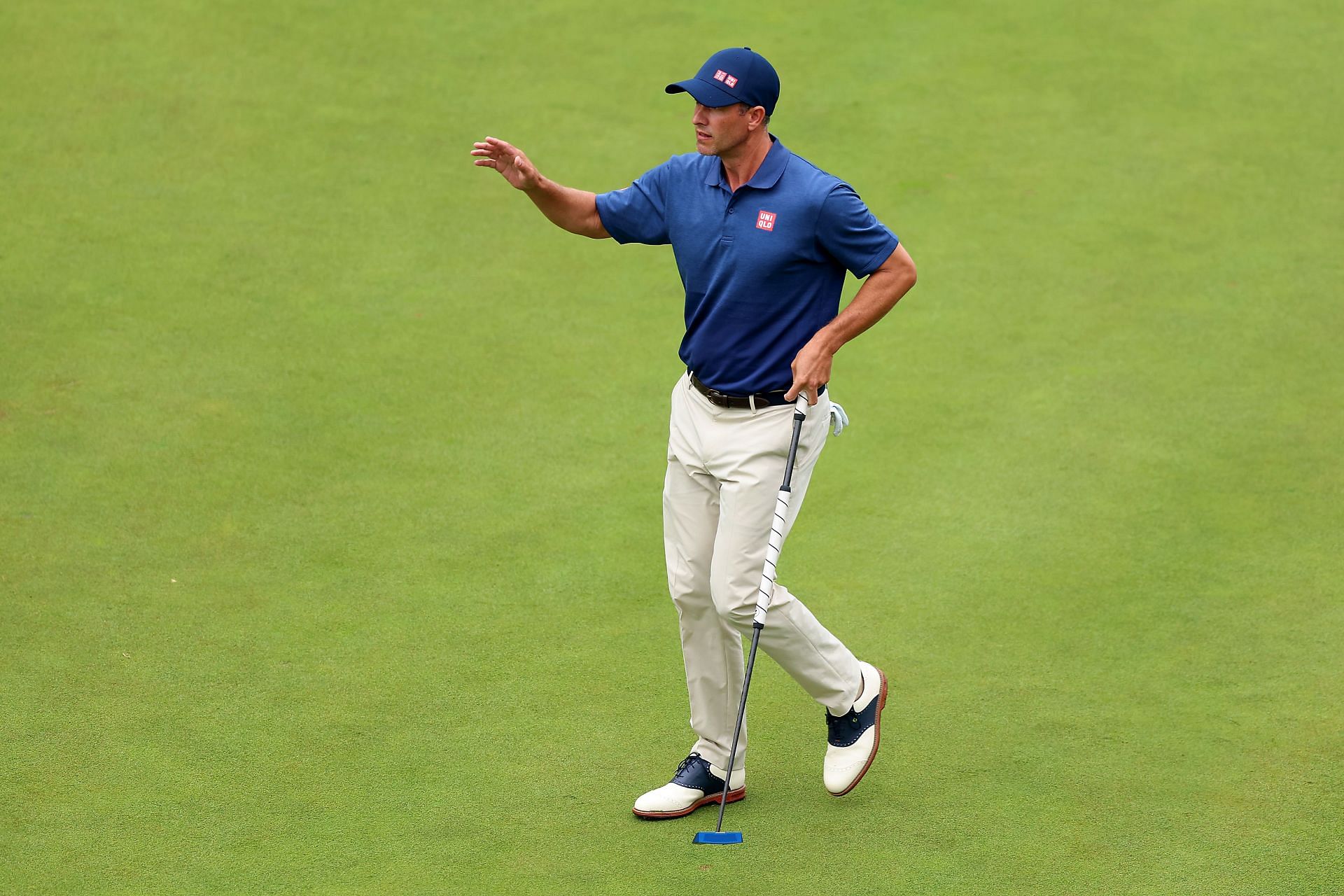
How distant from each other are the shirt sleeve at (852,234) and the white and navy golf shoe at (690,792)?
151cm

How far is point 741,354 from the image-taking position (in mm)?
4387

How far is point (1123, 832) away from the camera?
173 inches

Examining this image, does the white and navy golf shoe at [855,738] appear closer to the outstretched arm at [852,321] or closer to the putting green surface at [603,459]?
the putting green surface at [603,459]

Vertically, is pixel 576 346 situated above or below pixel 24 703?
above

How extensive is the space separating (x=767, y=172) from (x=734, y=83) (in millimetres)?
259

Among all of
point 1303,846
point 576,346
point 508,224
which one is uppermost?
point 508,224

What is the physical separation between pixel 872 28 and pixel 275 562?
19.8ft

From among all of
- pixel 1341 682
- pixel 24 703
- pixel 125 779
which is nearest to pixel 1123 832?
pixel 1341 682

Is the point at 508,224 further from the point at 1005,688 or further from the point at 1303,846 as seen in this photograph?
the point at 1303,846

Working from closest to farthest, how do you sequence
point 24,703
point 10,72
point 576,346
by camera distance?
point 24,703
point 576,346
point 10,72

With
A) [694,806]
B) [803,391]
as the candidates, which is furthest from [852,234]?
[694,806]

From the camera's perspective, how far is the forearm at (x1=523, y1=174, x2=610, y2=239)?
15.1 ft

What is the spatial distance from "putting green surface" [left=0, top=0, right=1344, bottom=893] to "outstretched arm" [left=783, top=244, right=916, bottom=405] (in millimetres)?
1287

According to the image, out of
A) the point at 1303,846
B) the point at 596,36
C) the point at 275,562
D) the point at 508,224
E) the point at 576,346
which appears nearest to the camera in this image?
the point at 1303,846
